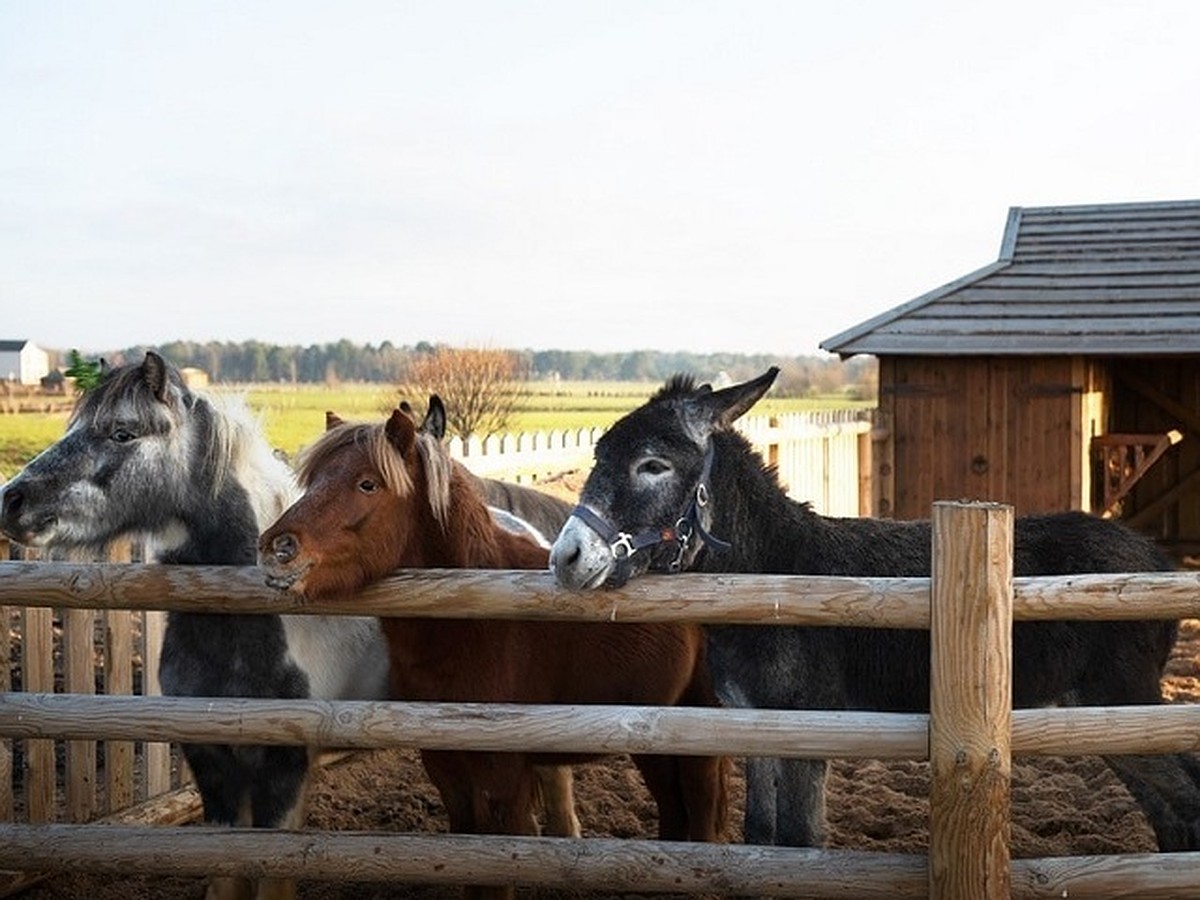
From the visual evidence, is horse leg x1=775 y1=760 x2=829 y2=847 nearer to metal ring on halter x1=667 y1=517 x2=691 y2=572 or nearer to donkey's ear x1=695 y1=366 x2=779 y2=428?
metal ring on halter x1=667 y1=517 x2=691 y2=572

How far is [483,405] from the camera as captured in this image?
70.4 feet

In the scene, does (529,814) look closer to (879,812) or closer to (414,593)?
(414,593)

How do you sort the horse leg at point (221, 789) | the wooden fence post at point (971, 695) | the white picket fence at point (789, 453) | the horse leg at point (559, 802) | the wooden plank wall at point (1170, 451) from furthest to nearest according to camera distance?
the wooden plank wall at point (1170, 451)
the white picket fence at point (789, 453)
the horse leg at point (559, 802)
the horse leg at point (221, 789)
the wooden fence post at point (971, 695)

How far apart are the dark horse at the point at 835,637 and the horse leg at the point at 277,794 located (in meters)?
1.48

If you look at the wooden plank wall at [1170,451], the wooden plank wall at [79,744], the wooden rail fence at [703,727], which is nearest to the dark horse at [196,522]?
the wooden rail fence at [703,727]

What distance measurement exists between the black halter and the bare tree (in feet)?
51.4

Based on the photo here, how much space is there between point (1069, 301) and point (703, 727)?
13.0m

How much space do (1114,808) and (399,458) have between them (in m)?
4.19

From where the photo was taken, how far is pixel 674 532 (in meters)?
4.23

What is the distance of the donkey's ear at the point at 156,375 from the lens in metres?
4.48

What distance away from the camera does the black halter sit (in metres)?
3.97

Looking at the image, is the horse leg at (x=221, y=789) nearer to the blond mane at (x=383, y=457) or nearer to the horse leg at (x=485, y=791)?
the horse leg at (x=485, y=791)

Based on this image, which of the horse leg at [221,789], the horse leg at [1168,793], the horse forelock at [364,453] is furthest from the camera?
the horse leg at [1168,793]

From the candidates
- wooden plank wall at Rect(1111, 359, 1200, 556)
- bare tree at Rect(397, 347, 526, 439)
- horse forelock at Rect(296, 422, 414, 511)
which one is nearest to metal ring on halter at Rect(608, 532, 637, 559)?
horse forelock at Rect(296, 422, 414, 511)
